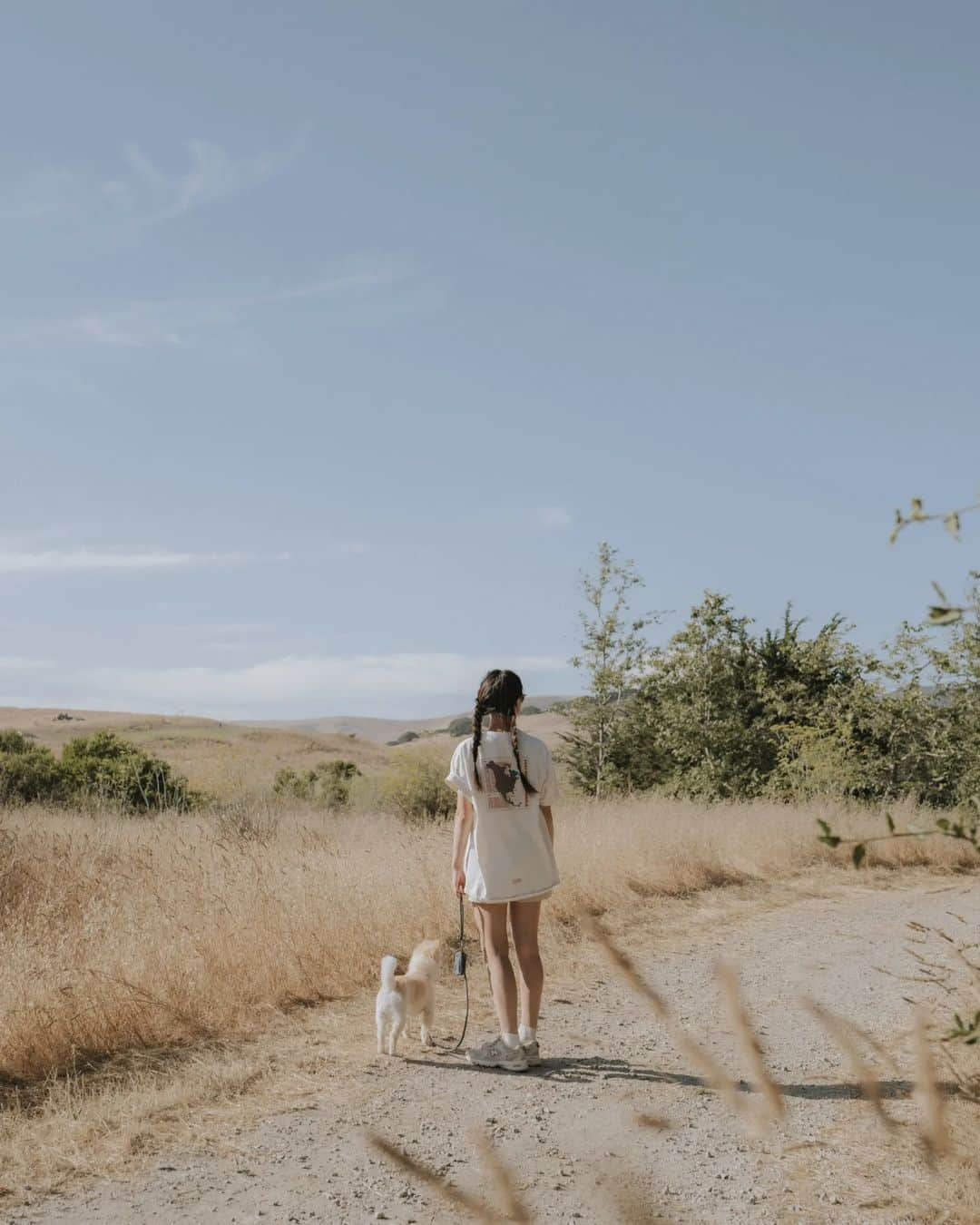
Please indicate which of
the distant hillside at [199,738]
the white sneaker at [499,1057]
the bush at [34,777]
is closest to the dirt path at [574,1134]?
the white sneaker at [499,1057]

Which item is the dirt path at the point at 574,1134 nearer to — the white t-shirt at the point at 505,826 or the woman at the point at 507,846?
the woman at the point at 507,846

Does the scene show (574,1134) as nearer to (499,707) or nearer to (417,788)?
(499,707)

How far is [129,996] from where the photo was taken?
682cm

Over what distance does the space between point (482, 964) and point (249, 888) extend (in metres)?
1.97

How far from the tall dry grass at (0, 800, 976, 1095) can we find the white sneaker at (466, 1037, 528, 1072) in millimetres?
1554

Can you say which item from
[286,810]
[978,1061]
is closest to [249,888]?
[978,1061]

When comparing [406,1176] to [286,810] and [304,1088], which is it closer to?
[304,1088]

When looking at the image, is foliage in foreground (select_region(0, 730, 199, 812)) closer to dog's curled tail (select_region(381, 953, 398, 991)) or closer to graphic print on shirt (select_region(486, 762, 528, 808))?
dog's curled tail (select_region(381, 953, 398, 991))

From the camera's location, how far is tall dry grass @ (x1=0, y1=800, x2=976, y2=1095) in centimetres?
666

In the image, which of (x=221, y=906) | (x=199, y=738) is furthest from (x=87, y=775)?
(x=199, y=738)

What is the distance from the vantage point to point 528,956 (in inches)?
252

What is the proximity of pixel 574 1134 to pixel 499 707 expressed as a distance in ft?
7.31

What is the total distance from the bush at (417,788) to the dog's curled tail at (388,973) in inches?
639

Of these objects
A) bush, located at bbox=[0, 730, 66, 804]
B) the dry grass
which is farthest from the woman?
bush, located at bbox=[0, 730, 66, 804]
